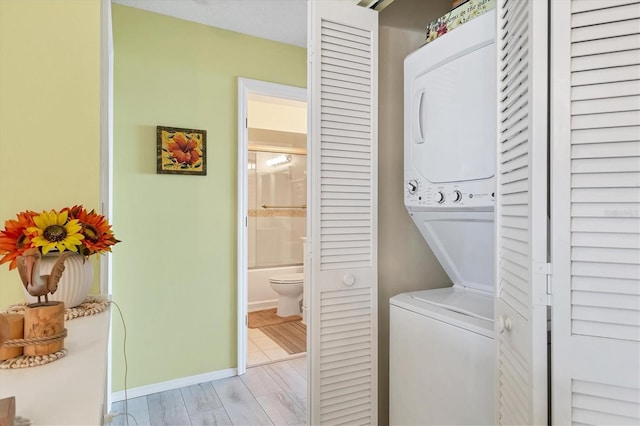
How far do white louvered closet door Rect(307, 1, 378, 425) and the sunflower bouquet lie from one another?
0.83 meters

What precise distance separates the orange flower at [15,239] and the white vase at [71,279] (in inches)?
2.9

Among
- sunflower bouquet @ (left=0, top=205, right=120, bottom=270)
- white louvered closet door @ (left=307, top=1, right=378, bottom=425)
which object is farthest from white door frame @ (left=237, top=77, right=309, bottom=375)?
sunflower bouquet @ (left=0, top=205, right=120, bottom=270)

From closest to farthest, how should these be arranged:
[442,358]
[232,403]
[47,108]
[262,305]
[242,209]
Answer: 1. [47,108]
2. [442,358]
3. [232,403]
4. [242,209]
5. [262,305]

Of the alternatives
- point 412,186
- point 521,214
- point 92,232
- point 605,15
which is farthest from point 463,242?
point 92,232

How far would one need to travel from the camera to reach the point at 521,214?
0.98m

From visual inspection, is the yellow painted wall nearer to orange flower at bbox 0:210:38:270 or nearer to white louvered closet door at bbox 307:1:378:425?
orange flower at bbox 0:210:38:270

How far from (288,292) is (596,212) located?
3616mm

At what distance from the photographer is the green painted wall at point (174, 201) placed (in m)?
2.47

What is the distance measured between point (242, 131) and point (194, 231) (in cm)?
84

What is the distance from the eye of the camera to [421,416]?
1.52 m

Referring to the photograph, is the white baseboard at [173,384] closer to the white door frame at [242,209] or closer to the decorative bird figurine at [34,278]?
the white door frame at [242,209]

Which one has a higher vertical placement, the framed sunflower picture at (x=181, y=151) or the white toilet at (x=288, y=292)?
the framed sunflower picture at (x=181, y=151)

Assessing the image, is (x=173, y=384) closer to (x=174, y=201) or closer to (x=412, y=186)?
(x=174, y=201)

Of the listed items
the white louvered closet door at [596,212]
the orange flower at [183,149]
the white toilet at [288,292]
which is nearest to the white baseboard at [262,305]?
the white toilet at [288,292]
